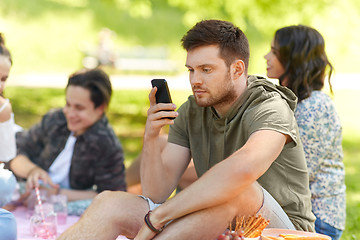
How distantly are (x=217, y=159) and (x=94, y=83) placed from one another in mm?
1542

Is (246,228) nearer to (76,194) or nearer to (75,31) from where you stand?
(76,194)

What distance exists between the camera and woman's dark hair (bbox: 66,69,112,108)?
168 inches

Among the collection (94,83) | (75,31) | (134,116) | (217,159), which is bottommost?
(134,116)

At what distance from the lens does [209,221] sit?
2.59 meters

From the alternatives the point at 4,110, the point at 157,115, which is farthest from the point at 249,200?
the point at 4,110

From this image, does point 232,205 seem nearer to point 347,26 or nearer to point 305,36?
point 305,36

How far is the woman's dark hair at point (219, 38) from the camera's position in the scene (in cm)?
292

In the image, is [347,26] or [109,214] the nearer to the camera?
[109,214]

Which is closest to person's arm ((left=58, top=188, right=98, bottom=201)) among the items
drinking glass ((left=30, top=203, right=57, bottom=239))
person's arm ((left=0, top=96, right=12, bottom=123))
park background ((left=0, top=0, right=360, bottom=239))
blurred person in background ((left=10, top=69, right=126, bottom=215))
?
blurred person in background ((left=10, top=69, right=126, bottom=215))

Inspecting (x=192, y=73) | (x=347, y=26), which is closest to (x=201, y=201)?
(x=192, y=73)

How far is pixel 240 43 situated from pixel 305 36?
2.96 ft

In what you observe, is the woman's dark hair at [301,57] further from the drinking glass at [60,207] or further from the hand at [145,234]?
the drinking glass at [60,207]

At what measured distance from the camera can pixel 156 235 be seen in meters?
2.64

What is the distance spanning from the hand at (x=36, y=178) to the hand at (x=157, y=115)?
1.37 metres
